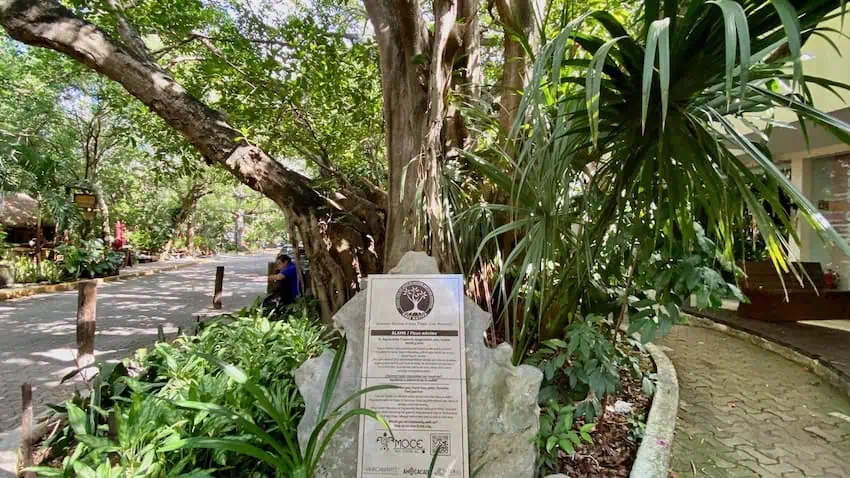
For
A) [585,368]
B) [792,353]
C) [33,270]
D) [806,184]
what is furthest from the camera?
[33,270]

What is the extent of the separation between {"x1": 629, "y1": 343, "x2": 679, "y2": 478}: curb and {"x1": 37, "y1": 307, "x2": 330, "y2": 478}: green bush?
6.07 ft

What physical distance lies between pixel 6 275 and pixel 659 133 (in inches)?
489

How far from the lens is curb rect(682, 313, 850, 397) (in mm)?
3791

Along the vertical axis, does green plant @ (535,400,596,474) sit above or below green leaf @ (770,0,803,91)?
below

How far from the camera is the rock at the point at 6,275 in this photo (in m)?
9.46

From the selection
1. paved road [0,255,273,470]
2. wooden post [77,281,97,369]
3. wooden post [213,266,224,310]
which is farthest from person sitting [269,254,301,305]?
wooden post [77,281,97,369]

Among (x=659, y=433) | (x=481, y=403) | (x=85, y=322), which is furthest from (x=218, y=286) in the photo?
(x=659, y=433)

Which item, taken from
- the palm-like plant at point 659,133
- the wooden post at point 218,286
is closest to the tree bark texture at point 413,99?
the palm-like plant at point 659,133

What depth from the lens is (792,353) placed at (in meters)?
4.62

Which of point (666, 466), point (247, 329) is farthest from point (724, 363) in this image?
point (247, 329)

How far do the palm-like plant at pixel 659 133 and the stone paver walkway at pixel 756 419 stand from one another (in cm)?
114

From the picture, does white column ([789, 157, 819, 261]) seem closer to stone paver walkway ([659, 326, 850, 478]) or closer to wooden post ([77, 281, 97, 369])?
stone paver walkway ([659, 326, 850, 478])

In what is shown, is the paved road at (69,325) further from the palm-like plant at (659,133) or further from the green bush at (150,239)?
the green bush at (150,239)

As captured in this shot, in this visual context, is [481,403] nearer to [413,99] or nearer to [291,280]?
[413,99]
